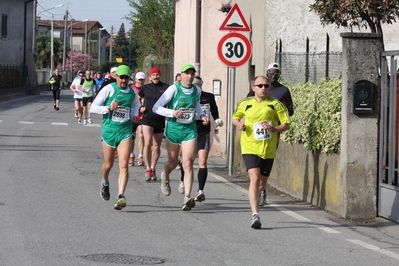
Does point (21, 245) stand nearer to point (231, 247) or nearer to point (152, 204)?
point (231, 247)

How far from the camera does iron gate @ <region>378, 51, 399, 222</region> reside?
38.1 feet

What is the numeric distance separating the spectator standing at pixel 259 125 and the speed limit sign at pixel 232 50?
5516 millimetres

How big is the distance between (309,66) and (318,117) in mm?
2835

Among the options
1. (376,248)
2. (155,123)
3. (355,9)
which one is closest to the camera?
(376,248)

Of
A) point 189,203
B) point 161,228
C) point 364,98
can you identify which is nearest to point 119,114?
point 189,203

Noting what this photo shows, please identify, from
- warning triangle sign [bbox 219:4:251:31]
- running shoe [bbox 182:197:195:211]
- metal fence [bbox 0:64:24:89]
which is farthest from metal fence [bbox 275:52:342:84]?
metal fence [bbox 0:64:24:89]

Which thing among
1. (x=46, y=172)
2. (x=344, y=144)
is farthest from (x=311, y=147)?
(x=46, y=172)

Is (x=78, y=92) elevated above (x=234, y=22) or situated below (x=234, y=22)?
below

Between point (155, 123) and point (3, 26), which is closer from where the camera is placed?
point (155, 123)

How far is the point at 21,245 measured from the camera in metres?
8.91

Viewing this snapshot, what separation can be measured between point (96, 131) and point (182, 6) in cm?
558

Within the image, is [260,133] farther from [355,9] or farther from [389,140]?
[355,9]

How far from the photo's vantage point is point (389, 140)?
38.8 feet

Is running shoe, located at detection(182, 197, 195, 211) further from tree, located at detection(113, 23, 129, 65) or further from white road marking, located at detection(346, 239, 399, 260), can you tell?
tree, located at detection(113, 23, 129, 65)
